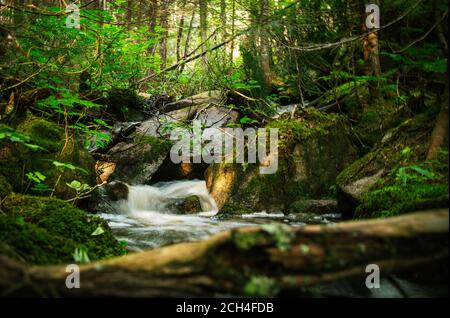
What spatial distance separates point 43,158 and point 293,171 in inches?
186

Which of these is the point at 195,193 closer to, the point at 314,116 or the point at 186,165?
the point at 186,165

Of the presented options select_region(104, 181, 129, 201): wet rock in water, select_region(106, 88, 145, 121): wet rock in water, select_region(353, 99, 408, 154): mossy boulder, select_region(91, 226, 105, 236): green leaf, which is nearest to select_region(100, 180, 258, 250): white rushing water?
select_region(104, 181, 129, 201): wet rock in water

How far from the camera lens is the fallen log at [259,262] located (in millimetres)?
1420

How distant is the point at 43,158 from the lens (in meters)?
5.48

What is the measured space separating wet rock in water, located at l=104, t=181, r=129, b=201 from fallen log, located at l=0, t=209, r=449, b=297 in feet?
19.5

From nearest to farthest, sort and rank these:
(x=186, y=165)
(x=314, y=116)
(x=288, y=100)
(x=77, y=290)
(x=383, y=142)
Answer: (x=77, y=290) → (x=383, y=142) → (x=314, y=116) → (x=186, y=165) → (x=288, y=100)

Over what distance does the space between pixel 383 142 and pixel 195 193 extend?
4.14m

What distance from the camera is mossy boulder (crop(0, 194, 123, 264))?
2443 mm

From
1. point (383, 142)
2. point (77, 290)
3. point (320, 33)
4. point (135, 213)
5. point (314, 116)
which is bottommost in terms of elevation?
point (135, 213)

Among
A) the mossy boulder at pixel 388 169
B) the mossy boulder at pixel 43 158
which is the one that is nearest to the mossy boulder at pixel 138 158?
the mossy boulder at pixel 43 158

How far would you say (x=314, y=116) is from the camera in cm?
771

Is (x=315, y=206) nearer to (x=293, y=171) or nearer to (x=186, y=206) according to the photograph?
(x=293, y=171)
